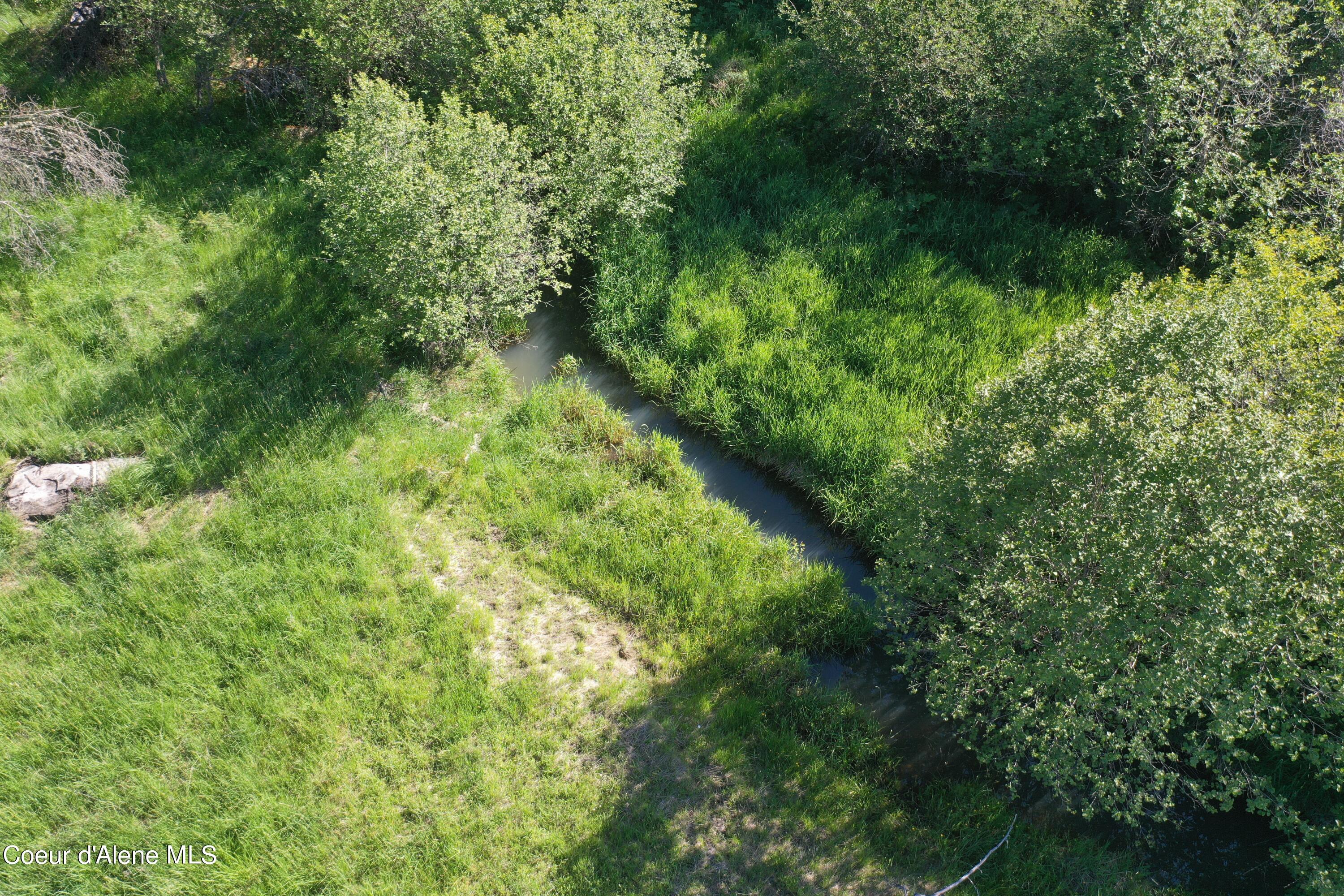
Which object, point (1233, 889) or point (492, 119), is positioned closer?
point (1233, 889)

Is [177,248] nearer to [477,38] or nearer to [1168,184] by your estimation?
[477,38]

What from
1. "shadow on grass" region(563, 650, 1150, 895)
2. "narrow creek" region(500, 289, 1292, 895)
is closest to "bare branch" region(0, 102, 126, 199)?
"narrow creek" region(500, 289, 1292, 895)

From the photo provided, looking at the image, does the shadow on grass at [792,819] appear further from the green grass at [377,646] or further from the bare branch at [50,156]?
the bare branch at [50,156]

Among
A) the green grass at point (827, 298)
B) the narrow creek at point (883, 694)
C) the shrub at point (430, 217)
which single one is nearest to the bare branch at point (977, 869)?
the narrow creek at point (883, 694)

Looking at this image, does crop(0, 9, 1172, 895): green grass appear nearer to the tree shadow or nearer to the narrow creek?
the tree shadow

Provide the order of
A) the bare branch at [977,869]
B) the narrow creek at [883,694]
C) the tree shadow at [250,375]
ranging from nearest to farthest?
the bare branch at [977,869] → the narrow creek at [883,694] → the tree shadow at [250,375]

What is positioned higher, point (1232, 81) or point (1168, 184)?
point (1232, 81)

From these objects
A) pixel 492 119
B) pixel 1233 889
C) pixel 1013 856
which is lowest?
pixel 1013 856

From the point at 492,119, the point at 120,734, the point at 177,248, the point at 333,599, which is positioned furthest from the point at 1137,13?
the point at 120,734
